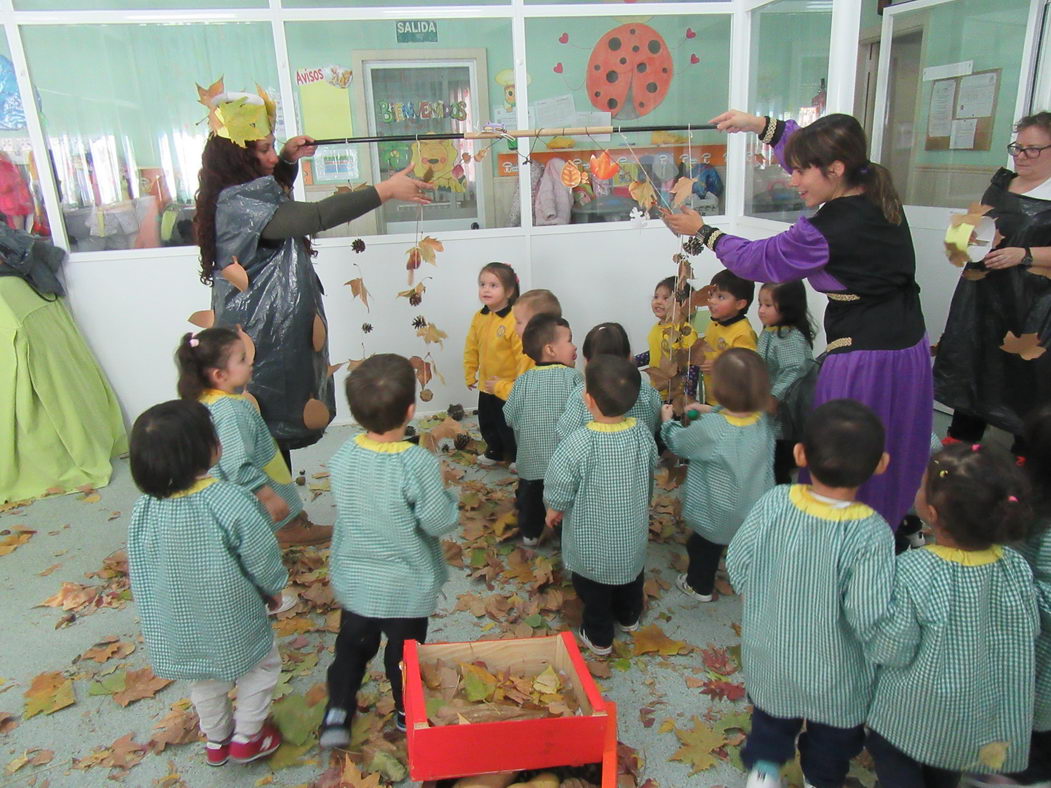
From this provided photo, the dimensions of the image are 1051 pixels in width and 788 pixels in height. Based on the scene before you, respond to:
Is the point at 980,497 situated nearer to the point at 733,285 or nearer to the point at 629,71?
the point at 733,285

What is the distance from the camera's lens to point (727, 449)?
2350 mm

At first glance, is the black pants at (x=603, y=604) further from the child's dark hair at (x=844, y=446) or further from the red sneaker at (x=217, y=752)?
the red sneaker at (x=217, y=752)

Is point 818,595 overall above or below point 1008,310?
below

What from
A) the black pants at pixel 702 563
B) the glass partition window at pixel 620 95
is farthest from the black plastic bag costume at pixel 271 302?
the glass partition window at pixel 620 95

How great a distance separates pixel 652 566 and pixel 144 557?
180 centimetres

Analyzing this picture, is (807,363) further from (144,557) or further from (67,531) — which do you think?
(67,531)

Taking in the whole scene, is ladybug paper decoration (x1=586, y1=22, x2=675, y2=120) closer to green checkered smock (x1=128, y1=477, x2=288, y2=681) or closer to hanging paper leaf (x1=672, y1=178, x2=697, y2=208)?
hanging paper leaf (x1=672, y1=178, x2=697, y2=208)

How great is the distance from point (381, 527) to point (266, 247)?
1314 mm

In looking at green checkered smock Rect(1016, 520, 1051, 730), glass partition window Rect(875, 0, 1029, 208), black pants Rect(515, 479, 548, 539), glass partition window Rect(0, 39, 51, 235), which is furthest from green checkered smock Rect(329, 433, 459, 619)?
glass partition window Rect(875, 0, 1029, 208)

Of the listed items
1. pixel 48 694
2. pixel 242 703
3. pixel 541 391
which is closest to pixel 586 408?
pixel 541 391

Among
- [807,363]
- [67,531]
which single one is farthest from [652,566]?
[67,531]

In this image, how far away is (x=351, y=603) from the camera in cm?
193

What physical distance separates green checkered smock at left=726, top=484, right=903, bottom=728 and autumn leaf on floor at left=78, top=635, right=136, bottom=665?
78.7 inches

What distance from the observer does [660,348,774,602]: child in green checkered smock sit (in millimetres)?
2299
